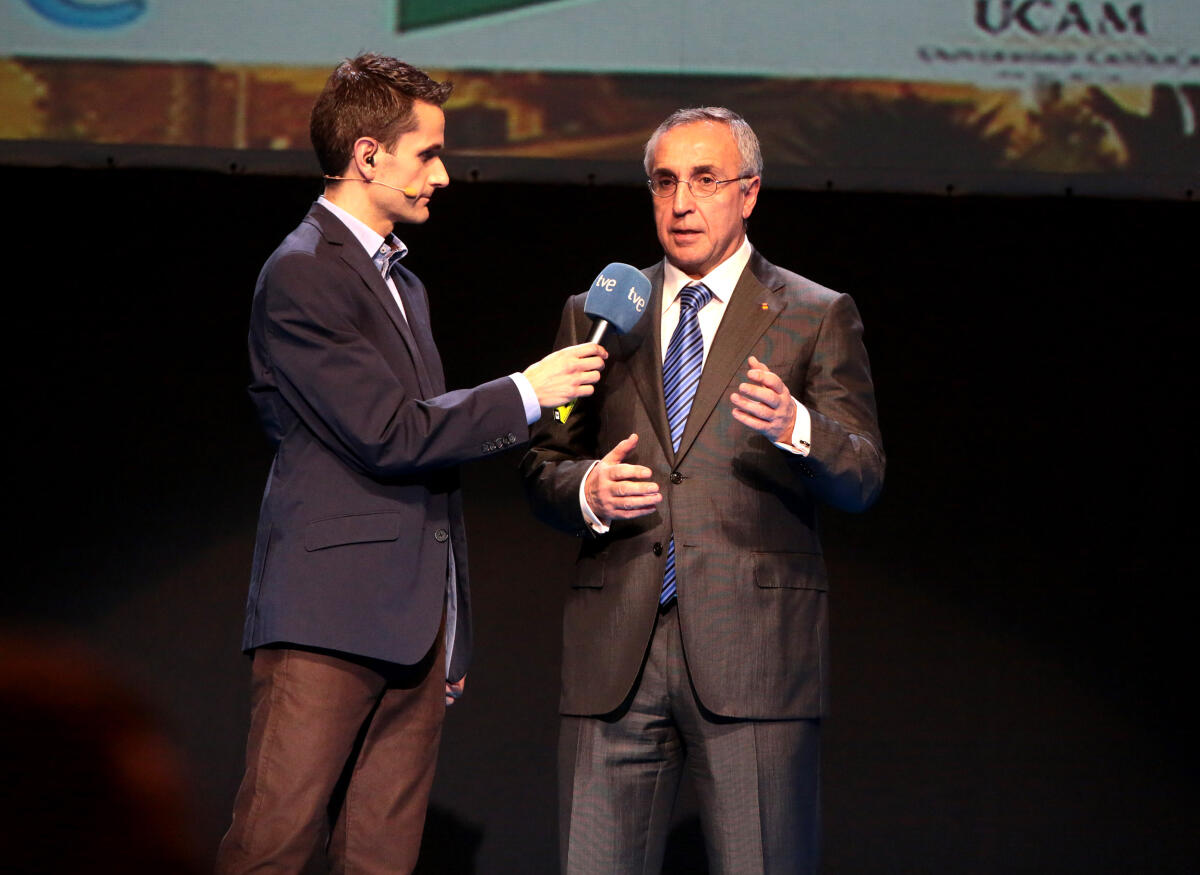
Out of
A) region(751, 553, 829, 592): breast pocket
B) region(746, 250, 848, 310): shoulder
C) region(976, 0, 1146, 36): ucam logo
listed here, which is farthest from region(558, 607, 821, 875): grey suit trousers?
region(976, 0, 1146, 36): ucam logo

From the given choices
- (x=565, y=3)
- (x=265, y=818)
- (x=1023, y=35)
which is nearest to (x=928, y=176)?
(x=1023, y=35)

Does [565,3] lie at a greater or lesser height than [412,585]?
greater

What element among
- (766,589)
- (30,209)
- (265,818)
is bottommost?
(265,818)

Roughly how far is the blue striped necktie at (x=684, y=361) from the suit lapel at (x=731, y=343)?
0.02 metres

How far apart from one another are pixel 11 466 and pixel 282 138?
3.77ft

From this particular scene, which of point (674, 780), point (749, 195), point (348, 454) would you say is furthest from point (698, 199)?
point (674, 780)

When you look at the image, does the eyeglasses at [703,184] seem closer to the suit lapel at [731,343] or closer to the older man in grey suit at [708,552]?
the older man in grey suit at [708,552]

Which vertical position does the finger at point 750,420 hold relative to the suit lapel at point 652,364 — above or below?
below

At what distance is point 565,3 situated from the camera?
132 inches

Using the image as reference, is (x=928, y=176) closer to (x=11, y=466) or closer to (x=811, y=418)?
(x=811, y=418)

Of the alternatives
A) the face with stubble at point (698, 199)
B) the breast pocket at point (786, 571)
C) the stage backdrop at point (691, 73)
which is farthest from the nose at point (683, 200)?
the stage backdrop at point (691, 73)

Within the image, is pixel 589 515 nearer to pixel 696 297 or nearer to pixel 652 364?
pixel 652 364

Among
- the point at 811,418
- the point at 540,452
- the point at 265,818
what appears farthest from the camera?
the point at 540,452

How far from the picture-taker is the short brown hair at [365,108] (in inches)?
88.4
